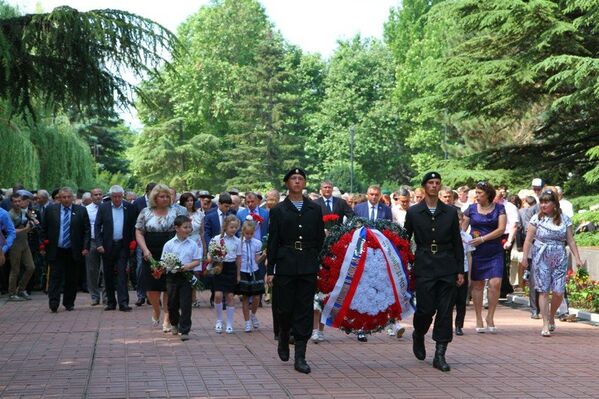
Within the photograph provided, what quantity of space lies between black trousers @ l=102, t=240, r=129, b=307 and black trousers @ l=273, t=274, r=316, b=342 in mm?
6860

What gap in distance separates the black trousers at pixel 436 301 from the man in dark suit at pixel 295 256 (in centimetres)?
106

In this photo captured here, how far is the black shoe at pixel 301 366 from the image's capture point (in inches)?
402

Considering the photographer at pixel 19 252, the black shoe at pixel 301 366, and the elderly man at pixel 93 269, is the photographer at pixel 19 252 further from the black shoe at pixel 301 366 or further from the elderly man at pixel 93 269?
the black shoe at pixel 301 366

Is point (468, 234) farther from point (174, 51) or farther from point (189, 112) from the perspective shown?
point (189, 112)

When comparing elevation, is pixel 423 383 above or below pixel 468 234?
below

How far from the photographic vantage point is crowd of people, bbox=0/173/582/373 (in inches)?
424

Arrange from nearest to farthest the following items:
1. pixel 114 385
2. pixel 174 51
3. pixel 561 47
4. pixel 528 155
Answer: pixel 114 385, pixel 174 51, pixel 561 47, pixel 528 155

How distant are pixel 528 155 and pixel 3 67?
2275 cm

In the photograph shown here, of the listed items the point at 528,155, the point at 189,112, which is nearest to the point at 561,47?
the point at 528,155

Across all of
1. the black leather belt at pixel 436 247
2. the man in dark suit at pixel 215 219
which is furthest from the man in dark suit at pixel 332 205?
the black leather belt at pixel 436 247

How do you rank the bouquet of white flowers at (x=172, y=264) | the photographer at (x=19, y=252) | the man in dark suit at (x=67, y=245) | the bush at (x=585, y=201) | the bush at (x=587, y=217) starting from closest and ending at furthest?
the bouquet of white flowers at (x=172, y=264)
the man in dark suit at (x=67, y=245)
the photographer at (x=19, y=252)
the bush at (x=587, y=217)
the bush at (x=585, y=201)

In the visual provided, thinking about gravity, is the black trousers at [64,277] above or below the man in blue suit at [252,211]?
below

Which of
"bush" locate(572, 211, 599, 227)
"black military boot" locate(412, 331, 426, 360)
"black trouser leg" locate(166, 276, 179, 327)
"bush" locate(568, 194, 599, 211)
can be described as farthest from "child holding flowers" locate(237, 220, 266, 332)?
"bush" locate(568, 194, 599, 211)

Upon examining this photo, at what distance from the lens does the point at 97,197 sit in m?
19.7
